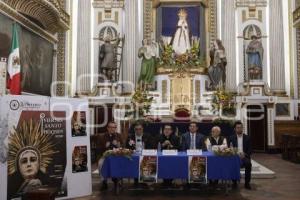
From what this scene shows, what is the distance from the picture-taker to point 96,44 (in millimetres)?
17844

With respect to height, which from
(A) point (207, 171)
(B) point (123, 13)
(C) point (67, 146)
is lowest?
(A) point (207, 171)

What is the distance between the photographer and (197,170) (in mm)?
7734

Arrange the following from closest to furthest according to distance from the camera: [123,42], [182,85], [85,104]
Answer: [85,104], [182,85], [123,42]

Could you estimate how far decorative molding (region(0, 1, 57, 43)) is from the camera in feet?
32.5

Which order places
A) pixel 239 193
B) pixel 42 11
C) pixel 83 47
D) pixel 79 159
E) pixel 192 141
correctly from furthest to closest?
pixel 83 47
pixel 42 11
pixel 192 141
pixel 239 193
pixel 79 159

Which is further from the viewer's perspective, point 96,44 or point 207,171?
point 96,44

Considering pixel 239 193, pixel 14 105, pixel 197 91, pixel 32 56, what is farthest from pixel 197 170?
pixel 197 91

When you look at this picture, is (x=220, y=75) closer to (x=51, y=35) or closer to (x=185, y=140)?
(x=51, y=35)

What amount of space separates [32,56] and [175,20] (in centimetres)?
769

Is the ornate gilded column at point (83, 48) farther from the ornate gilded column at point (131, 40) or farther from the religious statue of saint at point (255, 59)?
the religious statue of saint at point (255, 59)

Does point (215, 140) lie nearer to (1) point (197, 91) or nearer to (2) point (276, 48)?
(1) point (197, 91)

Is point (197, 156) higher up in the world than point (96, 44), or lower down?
lower down

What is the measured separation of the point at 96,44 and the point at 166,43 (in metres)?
3.07

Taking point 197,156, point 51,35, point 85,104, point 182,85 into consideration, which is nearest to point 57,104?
point 85,104
